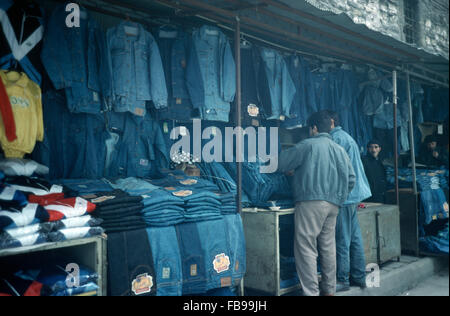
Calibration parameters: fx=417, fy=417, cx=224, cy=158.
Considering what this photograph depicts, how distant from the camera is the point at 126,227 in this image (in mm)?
3293

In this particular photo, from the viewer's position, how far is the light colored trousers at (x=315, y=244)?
4304mm

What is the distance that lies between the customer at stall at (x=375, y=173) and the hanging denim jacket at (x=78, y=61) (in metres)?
4.44

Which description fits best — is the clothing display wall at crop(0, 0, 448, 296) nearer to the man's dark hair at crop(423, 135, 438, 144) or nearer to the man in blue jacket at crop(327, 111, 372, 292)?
the man in blue jacket at crop(327, 111, 372, 292)

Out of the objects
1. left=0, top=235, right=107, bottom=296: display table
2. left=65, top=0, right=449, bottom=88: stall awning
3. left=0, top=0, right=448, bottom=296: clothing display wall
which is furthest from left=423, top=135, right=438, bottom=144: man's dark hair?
left=0, top=235, right=107, bottom=296: display table

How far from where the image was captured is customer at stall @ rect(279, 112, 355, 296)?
433cm

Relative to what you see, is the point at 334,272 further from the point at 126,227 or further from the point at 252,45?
the point at 252,45

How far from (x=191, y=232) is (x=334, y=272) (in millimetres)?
1800

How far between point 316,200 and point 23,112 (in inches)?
114

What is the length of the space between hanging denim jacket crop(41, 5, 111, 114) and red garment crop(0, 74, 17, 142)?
545 millimetres

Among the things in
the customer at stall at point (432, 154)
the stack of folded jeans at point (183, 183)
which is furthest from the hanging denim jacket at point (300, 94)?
the customer at stall at point (432, 154)

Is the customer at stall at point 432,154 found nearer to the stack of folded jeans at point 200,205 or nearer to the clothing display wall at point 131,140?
the clothing display wall at point 131,140

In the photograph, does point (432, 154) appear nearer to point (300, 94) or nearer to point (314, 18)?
point (300, 94)

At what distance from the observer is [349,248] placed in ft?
16.5
